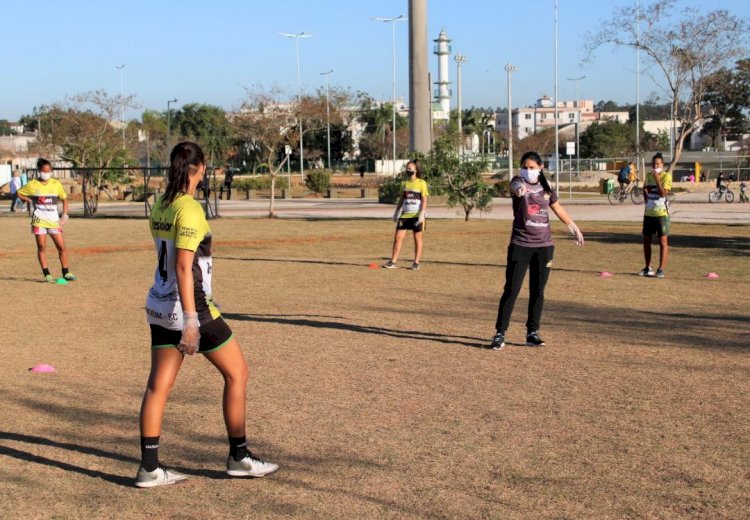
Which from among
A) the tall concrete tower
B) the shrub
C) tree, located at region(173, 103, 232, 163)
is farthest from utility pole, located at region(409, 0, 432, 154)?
the tall concrete tower

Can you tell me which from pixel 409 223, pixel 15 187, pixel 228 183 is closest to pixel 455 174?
pixel 409 223

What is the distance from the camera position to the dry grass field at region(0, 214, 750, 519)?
199 inches

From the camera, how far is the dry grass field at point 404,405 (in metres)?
5.05

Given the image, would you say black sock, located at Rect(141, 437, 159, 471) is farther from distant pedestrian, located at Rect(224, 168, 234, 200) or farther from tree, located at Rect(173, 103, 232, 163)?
tree, located at Rect(173, 103, 232, 163)

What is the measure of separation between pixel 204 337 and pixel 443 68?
394 feet

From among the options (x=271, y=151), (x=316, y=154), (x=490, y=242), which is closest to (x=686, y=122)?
(x=271, y=151)

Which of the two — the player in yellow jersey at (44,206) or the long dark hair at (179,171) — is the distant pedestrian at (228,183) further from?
the long dark hair at (179,171)

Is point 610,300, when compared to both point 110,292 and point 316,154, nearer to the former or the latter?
point 110,292

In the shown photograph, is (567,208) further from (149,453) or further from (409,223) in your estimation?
(149,453)

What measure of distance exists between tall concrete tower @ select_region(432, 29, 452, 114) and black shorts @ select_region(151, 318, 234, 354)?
384ft

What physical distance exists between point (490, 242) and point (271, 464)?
1801 cm

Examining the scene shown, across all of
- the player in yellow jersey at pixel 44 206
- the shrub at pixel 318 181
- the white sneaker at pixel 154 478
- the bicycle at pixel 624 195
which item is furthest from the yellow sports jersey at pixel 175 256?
the shrub at pixel 318 181

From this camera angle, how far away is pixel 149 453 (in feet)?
17.0

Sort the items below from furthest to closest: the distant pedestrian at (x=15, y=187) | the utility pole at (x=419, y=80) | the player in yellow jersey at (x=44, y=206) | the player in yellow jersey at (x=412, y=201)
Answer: the distant pedestrian at (x=15, y=187)
the utility pole at (x=419, y=80)
the player in yellow jersey at (x=412, y=201)
the player in yellow jersey at (x=44, y=206)
